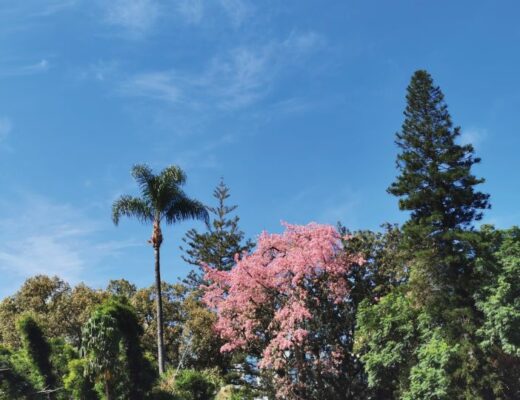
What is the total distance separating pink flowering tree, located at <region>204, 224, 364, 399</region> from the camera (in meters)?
24.0

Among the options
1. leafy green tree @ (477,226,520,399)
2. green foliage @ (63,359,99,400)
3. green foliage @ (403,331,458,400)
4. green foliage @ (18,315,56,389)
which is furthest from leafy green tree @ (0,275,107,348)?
leafy green tree @ (477,226,520,399)

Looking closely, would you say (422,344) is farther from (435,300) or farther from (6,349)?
(6,349)

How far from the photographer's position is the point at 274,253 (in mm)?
26672

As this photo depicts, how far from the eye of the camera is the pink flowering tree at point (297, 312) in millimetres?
24000

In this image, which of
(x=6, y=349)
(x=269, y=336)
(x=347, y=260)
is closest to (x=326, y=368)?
(x=269, y=336)

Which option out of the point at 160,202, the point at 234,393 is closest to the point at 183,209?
the point at 160,202

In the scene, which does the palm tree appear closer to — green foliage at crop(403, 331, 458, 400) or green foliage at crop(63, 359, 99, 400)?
green foliage at crop(63, 359, 99, 400)

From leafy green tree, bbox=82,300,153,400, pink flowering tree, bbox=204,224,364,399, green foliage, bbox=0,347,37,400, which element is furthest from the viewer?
pink flowering tree, bbox=204,224,364,399

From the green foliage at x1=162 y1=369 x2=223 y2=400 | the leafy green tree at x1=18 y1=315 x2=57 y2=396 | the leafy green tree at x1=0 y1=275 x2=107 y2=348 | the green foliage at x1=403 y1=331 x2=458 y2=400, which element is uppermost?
the leafy green tree at x1=0 y1=275 x2=107 y2=348

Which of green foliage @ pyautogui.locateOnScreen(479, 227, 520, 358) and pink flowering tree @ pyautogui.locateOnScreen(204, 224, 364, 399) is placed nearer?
green foliage @ pyautogui.locateOnScreen(479, 227, 520, 358)

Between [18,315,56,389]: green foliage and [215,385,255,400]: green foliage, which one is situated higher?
[18,315,56,389]: green foliage

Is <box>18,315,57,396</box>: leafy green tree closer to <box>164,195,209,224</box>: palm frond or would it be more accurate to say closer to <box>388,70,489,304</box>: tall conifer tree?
<box>164,195,209,224</box>: palm frond

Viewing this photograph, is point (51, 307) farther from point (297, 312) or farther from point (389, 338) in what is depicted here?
point (389, 338)

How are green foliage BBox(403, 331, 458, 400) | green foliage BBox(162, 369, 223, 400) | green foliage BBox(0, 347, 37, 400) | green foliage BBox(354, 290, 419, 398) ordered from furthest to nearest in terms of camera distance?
1. green foliage BBox(162, 369, 223, 400)
2. green foliage BBox(354, 290, 419, 398)
3. green foliage BBox(0, 347, 37, 400)
4. green foliage BBox(403, 331, 458, 400)
